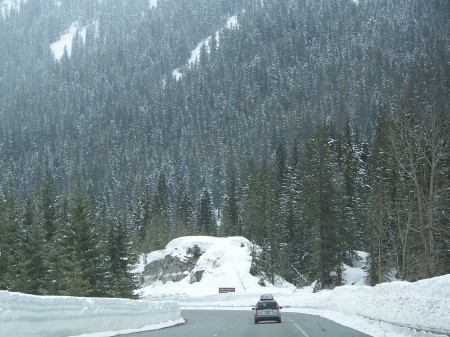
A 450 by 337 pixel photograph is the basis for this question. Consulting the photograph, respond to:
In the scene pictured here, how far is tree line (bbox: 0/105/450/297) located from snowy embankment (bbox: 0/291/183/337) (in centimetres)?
1637

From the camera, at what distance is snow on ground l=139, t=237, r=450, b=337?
1727 cm

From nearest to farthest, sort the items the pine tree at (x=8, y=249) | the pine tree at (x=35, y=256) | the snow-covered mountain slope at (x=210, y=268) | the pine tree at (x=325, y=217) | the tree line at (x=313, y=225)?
the tree line at (x=313, y=225)
the pine tree at (x=8, y=249)
the pine tree at (x=35, y=256)
the pine tree at (x=325, y=217)
the snow-covered mountain slope at (x=210, y=268)

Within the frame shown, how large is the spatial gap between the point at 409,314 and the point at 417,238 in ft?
121

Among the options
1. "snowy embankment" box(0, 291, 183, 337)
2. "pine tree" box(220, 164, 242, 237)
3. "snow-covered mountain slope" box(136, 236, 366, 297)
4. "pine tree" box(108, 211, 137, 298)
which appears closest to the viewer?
"snowy embankment" box(0, 291, 183, 337)

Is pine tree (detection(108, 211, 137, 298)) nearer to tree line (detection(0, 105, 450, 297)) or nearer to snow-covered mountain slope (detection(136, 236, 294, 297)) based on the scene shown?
tree line (detection(0, 105, 450, 297))

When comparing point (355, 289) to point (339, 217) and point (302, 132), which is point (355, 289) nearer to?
point (339, 217)

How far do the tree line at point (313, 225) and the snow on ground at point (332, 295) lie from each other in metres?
3.06

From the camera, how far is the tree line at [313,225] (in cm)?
4234

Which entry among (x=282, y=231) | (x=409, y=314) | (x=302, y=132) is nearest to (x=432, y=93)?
(x=409, y=314)

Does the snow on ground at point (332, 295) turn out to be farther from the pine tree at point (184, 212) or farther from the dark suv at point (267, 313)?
the pine tree at point (184, 212)

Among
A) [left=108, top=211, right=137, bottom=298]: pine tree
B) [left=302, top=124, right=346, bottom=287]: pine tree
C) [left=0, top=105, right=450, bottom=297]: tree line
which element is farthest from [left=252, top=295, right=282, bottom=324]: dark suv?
[left=302, top=124, right=346, bottom=287]: pine tree

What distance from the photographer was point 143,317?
27359 mm

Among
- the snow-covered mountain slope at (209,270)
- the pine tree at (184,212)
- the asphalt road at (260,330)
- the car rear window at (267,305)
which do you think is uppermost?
the pine tree at (184,212)

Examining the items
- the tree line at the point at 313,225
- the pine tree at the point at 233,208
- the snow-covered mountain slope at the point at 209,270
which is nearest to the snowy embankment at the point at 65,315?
the tree line at the point at 313,225
